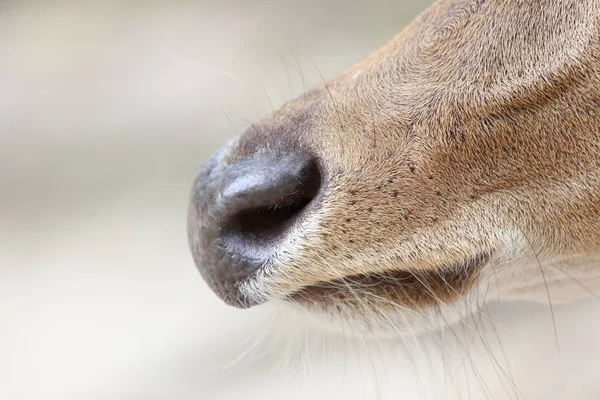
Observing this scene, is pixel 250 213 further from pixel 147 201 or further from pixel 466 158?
pixel 147 201

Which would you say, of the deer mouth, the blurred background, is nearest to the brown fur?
the deer mouth

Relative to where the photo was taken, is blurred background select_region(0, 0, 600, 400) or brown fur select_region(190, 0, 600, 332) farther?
blurred background select_region(0, 0, 600, 400)

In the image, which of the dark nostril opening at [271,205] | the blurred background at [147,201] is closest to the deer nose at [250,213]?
the dark nostril opening at [271,205]

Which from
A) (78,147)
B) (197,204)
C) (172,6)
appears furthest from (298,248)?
(172,6)

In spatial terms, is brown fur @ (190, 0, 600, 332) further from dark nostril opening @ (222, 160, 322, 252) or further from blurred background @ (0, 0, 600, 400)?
blurred background @ (0, 0, 600, 400)

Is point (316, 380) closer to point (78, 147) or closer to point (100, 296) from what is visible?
point (100, 296)

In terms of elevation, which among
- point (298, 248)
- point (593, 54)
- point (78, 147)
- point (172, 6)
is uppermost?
point (172, 6)

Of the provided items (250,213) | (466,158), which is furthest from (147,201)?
(466,158)
